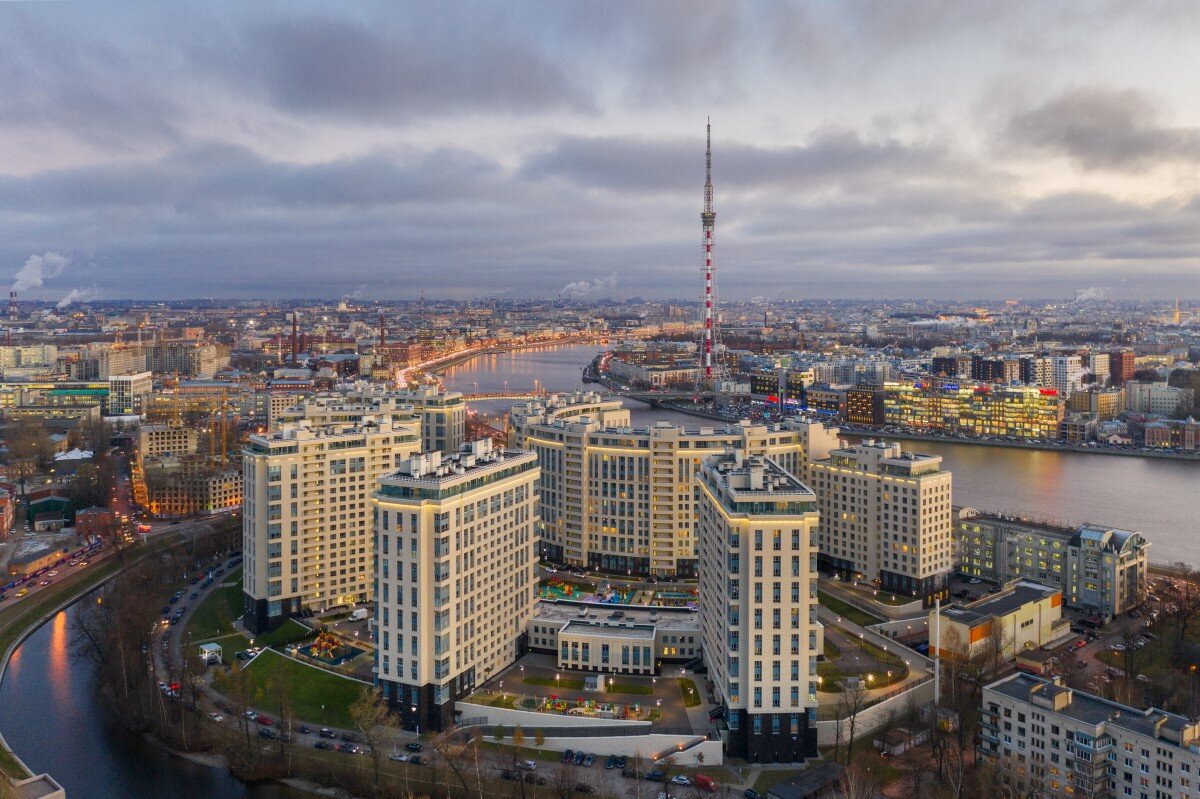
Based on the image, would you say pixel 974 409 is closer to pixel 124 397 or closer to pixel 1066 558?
pixel 1066 558

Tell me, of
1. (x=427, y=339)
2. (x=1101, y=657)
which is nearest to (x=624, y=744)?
(x=1101, y=657)

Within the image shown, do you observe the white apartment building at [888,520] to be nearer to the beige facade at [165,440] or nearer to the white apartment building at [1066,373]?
the beige facade at [165,440]

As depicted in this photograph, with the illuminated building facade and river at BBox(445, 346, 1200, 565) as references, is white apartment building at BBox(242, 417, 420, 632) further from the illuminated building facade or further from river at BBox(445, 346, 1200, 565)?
the illuminated building facade

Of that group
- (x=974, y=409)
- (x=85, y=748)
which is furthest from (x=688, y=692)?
(x=974, y=409)

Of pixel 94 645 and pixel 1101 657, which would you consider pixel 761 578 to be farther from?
pixel 94 645

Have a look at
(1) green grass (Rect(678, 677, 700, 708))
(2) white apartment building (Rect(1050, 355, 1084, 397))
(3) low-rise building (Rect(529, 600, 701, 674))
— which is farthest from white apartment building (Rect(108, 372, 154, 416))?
(2) white apartment building (Rect(1050, 355, 1084, 397))

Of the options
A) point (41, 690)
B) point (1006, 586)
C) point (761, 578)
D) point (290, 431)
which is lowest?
point (41, 690)

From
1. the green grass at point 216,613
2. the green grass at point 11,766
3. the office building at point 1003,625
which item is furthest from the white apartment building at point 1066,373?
the green grass at point 11,766
